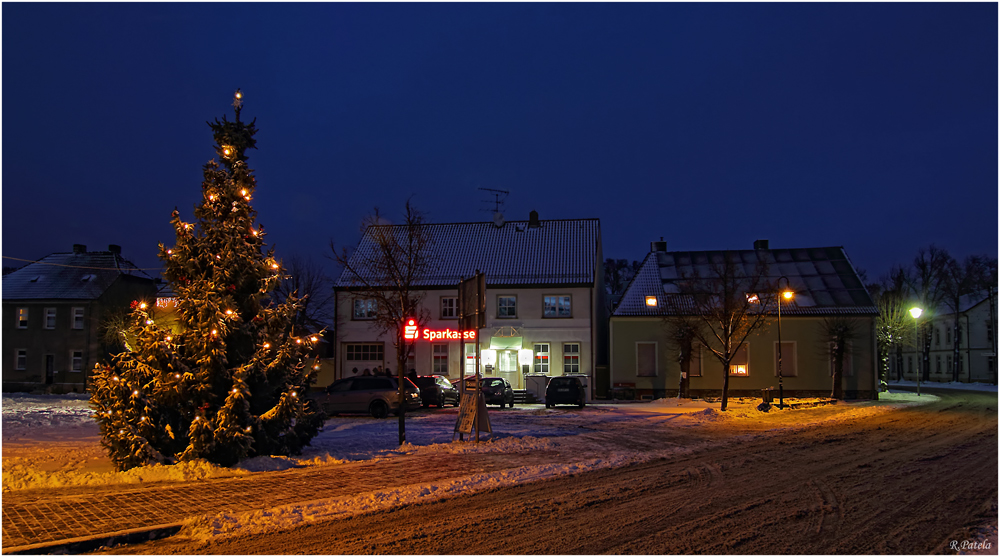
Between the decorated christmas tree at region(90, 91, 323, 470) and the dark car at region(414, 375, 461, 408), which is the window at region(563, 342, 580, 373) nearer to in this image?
the dark car at region(414, 375, 461, 408)

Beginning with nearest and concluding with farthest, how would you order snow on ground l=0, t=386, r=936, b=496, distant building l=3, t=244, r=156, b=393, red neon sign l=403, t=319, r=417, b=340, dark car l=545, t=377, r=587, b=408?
snow on ground l=0, t=386, r=936, b=496, dark car l=545, t=377, r=587, b=408, red neon sign l=403, t=319, r=417, b=340, distant building l=3, t=244, r=156, b=393

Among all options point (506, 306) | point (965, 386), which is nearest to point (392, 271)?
point (506, 306)

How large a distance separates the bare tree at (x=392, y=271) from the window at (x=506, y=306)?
3.87m

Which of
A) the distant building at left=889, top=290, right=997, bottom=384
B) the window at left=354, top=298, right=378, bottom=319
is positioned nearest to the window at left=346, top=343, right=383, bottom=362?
the window at left=354, top=298, right=378, bottom=319

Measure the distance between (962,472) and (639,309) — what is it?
2556 cm

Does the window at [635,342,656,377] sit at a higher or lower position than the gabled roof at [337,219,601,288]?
lower

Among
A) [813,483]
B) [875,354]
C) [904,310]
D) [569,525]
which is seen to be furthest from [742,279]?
[569,525]

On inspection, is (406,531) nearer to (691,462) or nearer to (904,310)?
(691,462)

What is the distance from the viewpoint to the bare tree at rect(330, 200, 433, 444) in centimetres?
2634

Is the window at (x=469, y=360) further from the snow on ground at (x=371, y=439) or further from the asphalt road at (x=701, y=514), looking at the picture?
the asphalt road at (x=701, y=514)

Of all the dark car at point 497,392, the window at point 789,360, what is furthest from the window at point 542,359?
the window at point 789,360

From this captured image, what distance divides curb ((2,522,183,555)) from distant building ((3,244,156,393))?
41566mm

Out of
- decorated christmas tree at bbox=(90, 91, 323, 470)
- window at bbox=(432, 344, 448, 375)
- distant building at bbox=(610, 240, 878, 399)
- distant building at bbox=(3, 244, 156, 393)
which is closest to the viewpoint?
decorated christmas tree at bbox=(90, 91, 323, 470)

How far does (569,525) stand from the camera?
7344 millimetres
